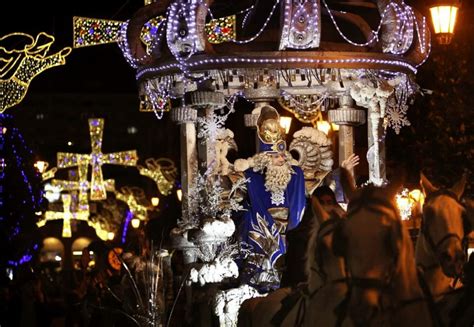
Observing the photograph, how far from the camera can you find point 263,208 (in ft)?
68.4

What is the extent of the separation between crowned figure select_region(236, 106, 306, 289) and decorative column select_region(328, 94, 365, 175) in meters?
1.61

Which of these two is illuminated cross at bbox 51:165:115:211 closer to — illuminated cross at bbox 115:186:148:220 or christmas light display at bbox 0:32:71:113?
illuminated cross at bbox 115:186:148:220

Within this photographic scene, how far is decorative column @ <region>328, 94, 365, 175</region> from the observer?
22312 millimetres

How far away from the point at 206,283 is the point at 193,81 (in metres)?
3.46

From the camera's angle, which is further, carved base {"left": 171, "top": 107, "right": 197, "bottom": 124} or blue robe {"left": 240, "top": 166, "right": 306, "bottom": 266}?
carved base {"left": 171, "top": 107, "right": 197, "bottom": 124}

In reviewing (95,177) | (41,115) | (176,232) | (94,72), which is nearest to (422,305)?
(176,232)

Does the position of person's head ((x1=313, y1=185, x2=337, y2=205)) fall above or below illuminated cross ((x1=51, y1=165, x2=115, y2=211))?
below

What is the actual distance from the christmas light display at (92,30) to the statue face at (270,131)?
197 inches

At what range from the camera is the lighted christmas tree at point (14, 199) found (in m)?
26.8

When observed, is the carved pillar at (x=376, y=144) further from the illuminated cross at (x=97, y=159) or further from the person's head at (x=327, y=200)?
the illuminated cross at (x=97, y=159)

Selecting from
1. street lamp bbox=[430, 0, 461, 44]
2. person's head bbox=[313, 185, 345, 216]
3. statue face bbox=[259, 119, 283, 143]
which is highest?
street lamp bbox=[430, 0, 461, 44]

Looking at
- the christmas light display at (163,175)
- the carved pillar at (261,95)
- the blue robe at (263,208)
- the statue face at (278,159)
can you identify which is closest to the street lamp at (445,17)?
the statue face at (278,159)

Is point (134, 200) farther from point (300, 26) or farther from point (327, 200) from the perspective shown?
point (327, 200)

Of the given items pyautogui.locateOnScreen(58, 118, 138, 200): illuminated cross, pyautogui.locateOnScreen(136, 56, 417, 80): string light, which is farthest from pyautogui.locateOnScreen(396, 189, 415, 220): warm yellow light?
pyautogui.locateOnScreen(58, 118, 138, 200): illuminated cross
